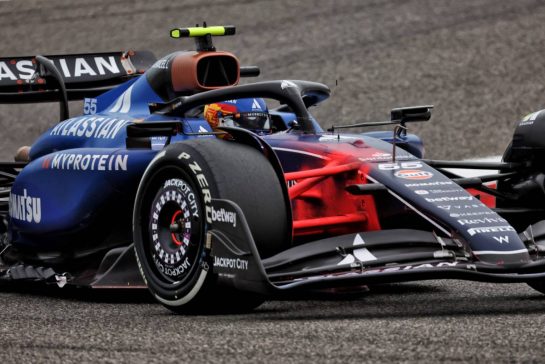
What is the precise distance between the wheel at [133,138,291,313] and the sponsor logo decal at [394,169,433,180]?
0.61 metres

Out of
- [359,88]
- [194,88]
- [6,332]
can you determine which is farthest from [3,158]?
[6,332]

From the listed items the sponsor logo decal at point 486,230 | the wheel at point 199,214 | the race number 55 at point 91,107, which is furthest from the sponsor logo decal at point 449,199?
the race number 55 at point 91,107

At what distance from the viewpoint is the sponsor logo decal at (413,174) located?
6148mm

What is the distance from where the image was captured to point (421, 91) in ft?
58.0

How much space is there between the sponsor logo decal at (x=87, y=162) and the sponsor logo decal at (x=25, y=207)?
235 millimetres

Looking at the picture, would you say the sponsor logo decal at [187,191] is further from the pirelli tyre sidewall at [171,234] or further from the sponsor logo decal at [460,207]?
the sponsor logo decal at [460,207]

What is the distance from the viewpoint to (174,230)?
6.18m

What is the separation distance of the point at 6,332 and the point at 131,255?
50.9 inches

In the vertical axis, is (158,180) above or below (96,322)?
above

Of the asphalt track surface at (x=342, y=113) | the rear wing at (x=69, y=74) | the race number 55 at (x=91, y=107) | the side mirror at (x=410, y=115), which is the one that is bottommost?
the asphalt track surface at (x=342, y=113)

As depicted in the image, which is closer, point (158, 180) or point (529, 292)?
point (158, 180)

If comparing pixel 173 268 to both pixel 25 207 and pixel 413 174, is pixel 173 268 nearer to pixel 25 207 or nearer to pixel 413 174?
pixel 413 174

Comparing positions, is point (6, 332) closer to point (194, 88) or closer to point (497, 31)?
point (194, 88)

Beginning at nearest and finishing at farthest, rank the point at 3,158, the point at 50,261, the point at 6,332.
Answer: the point at 6,332, the point at 50,261, the point at 3,158
